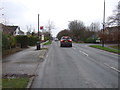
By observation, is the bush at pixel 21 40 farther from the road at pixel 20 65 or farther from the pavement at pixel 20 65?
the road at pixel 20 65

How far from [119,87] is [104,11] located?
1125 inches

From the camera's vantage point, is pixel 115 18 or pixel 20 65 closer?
pixel 20 65

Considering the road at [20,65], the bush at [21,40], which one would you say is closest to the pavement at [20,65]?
the road at [20,65]

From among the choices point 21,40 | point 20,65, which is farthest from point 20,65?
point 21,40

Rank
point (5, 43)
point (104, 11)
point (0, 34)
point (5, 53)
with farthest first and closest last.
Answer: point (104, 11) → point (5, 53) → point (5, 43) → point (0, 34)

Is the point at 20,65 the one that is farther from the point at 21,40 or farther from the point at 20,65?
the point at 21,40

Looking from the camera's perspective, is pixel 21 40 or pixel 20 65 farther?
pixel 21 40

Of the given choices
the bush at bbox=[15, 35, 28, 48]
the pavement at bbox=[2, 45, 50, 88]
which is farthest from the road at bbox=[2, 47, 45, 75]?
the bush at bbox=[15, 35, 28, 48]

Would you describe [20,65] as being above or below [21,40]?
below

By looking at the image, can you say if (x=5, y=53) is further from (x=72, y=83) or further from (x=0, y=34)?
(x=72, y=83)

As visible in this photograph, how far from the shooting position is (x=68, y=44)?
35344 mm

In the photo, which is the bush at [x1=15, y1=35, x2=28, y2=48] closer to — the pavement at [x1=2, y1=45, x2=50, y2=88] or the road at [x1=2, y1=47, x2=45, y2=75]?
the pavement at [x1=2, y1=45, x2=50, y2=88]

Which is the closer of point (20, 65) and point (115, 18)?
point (20, 65)

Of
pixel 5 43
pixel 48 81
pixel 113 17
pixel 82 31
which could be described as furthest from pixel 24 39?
pixel 82 31
